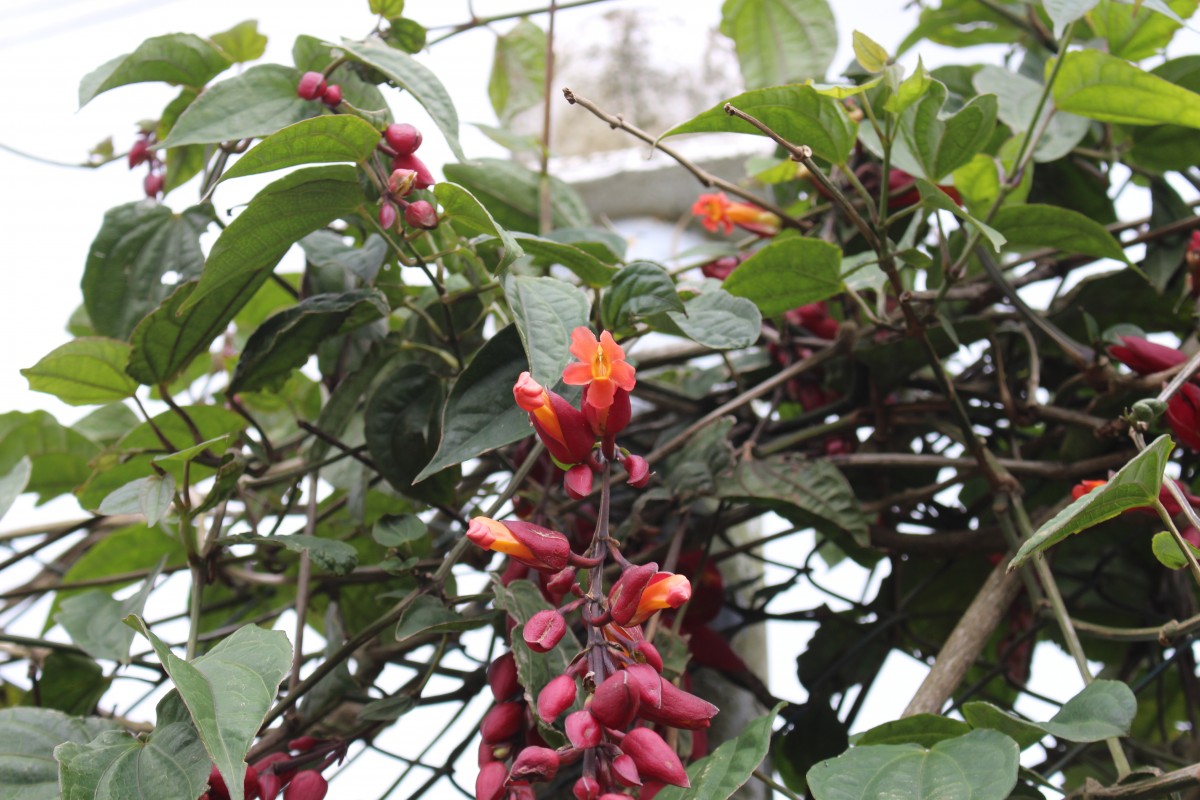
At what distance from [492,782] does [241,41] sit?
588 mm

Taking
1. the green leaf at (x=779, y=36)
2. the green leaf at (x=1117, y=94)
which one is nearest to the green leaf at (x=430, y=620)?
the green leaf at (x=1117, y=94)

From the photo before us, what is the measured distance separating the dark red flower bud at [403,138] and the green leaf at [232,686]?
0.26m

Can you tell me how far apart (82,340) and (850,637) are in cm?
58

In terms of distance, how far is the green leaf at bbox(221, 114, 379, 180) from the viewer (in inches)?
20.7

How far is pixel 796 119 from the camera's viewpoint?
61 cm

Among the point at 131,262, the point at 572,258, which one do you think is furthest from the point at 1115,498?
the point at 131,262

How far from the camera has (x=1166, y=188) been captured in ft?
2.67

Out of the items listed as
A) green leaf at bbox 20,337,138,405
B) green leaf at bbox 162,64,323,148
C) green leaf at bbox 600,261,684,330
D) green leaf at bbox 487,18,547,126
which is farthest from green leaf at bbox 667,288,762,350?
green leaf at bbox 487,18,547,126

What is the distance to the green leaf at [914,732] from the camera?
1.67 feet

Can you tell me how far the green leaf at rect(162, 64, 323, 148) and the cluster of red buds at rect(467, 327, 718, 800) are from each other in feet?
0.85

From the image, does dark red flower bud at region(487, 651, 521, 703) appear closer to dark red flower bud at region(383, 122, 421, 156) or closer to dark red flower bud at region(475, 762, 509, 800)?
dark red flower bud at region(475, 762, 509, 800)

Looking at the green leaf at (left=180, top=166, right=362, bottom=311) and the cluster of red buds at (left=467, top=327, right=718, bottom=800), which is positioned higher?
the green leaf at (left=180, top=166, right=362, bottom=311)

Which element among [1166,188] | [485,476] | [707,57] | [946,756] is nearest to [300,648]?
[485,476]

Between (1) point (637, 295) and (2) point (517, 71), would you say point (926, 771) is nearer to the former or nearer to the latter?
(1) point (637, 295)
